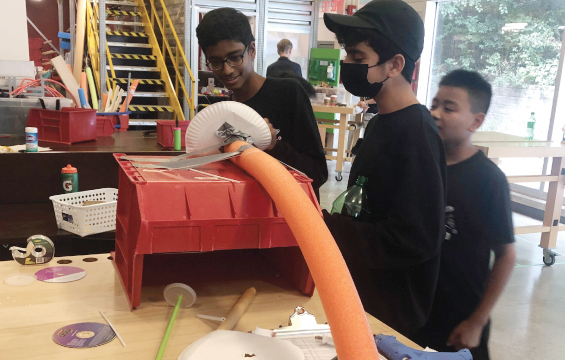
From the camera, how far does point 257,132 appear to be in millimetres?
1218

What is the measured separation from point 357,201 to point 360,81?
0.95 ft

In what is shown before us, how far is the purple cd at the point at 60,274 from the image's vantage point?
1.08m

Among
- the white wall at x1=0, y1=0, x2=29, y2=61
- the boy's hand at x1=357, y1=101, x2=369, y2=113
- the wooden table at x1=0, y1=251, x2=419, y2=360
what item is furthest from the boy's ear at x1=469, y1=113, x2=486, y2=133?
the boy's hand at x1=357, y1=101, x2=369, y2=113

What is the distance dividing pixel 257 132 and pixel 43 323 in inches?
25.1

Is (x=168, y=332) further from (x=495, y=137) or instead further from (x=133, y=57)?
(x=133, y=57)

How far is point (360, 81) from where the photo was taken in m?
1.15

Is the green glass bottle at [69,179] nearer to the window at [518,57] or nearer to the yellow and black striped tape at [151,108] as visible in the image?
the window at [518,57]

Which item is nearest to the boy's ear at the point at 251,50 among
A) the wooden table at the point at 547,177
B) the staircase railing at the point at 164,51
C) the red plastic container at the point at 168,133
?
the red plastic container at the point at 168,133

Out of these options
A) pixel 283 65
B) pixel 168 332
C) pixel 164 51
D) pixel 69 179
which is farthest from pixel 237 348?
pixel 164 51

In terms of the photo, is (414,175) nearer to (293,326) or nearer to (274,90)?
(293,326)

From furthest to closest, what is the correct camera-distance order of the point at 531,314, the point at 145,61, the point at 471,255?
1. the point at 145,61
2. the point at 531,314
3. the point at 471,255

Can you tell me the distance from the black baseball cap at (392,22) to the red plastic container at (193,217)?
0.38m

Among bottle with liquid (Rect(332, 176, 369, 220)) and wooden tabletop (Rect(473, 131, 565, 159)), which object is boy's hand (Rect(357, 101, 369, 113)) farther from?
bottle with liquid (Rect(332, 176, 369, 220))

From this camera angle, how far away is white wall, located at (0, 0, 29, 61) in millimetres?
3938
